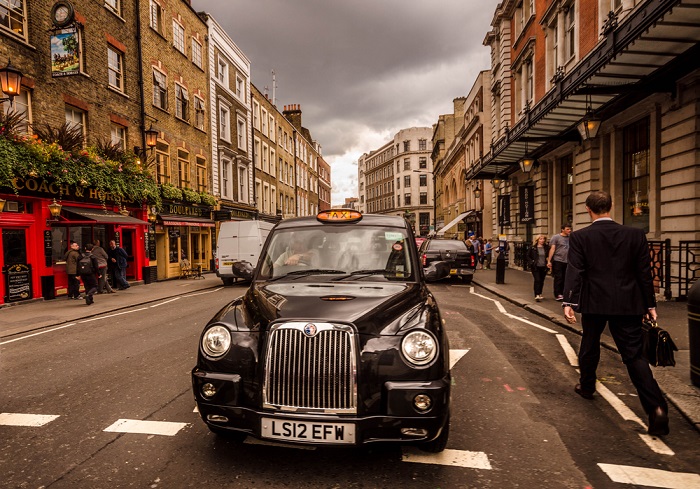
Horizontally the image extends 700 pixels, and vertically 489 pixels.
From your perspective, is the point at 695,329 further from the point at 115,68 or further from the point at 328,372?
the point at 115,68

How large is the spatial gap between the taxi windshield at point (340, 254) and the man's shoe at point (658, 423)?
2204 millimetres

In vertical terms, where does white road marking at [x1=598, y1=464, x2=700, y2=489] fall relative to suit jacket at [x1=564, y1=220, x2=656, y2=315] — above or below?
below

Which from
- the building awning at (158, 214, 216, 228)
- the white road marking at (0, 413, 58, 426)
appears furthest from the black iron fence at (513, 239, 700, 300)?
the building awning at (158, 214, 216, 228)

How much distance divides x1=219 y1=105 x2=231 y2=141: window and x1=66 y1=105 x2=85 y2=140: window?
12.6 meters

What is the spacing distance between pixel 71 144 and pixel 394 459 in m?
15.0

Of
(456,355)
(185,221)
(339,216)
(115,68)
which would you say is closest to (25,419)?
(339,216)

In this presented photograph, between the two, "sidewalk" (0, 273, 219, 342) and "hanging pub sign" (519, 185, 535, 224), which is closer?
"sidewalk" (0, 273, 219, 342)

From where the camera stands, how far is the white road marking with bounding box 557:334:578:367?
5.76 metres

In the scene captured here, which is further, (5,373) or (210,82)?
(210,82)

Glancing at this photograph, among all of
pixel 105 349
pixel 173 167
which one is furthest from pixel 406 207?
pixel 105 349

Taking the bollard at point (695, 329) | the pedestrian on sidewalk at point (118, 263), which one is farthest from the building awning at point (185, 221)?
the bollard at point (695, 329)

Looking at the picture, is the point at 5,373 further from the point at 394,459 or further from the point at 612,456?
the point at 612,456

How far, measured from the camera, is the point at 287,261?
424 cm

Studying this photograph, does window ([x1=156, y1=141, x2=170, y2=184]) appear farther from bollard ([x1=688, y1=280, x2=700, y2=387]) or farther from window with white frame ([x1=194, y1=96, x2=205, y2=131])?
bollard ([x1=688, y1=280, x2=700, y2=387])
